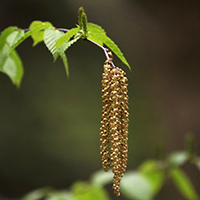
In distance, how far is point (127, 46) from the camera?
212 inches

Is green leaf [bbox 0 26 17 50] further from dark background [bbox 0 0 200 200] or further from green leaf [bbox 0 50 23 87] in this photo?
dark background [bbox 0 0 200 200]

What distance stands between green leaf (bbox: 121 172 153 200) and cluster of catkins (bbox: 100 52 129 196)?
2.43 ft

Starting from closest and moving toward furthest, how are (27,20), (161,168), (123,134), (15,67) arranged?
(123,134), (15,67), (161,168), (27,20)

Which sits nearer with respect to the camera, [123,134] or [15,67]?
[123,134]

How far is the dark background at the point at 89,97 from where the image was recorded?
5215mm

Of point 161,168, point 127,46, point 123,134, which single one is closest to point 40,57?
point 127,46

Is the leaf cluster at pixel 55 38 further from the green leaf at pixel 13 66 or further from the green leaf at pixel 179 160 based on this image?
the green leaf at pixel 179 160

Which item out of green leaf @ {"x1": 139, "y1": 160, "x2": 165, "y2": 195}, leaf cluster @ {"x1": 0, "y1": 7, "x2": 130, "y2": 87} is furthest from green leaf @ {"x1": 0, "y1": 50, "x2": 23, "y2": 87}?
green leaf @ {"x1": 139, "y1": 160, "x2": 165, "y2": 195}

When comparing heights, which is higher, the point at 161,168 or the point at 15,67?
the point at 15,67

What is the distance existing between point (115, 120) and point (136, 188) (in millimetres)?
879

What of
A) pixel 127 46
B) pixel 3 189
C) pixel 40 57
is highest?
pixel 40 57

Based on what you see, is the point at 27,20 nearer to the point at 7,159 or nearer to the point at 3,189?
the point at 7,159

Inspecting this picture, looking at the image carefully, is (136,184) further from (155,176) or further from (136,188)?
(155,176)

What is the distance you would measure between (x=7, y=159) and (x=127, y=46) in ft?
9.06
